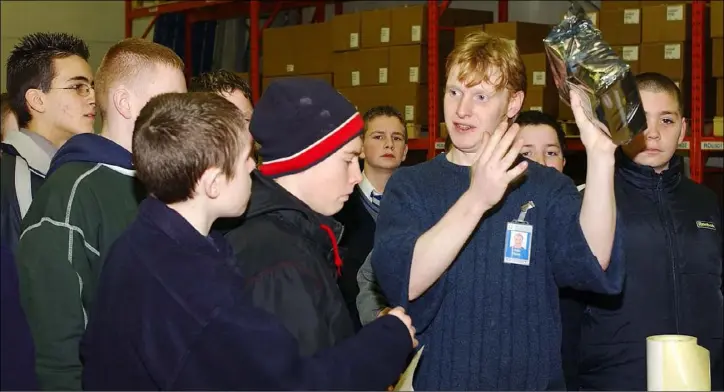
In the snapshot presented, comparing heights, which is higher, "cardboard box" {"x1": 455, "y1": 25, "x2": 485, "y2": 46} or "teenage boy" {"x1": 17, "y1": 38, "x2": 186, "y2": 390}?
"cardboard box" {"x1": 455, "y1": 25, "x2": 485, "y2": 46}

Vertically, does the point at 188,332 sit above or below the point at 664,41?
below

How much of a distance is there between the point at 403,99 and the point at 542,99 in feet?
3.61

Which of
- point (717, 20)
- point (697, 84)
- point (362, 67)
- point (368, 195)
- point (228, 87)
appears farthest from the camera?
point (362, 67)

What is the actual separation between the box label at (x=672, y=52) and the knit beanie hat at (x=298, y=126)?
13.5 feet

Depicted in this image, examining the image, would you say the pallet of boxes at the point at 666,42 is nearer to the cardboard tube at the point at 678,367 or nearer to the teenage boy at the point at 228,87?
the teenage boy at the point at 228,87

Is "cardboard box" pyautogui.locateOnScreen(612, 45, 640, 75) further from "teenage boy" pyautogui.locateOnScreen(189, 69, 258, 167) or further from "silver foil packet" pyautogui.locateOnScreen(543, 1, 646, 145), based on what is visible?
"silver foil packet" pyautogui.locateOnScreen(543, 1, 646, 145)

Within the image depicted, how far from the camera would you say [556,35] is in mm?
2002

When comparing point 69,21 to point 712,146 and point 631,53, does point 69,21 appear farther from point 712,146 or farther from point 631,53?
point 712,146

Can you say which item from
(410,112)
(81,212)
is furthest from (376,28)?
(81,212)

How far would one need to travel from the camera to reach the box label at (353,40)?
6949 millimetres

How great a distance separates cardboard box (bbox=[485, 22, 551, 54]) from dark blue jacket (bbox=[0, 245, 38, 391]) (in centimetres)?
494

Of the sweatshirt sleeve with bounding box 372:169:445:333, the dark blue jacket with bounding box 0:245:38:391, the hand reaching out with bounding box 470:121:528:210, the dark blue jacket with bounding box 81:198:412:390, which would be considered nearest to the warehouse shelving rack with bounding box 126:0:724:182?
the sweatshirt sleeve with bounding box 372:169:445:333

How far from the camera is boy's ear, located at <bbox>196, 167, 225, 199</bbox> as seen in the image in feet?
5.77

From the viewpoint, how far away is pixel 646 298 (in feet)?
9.47
